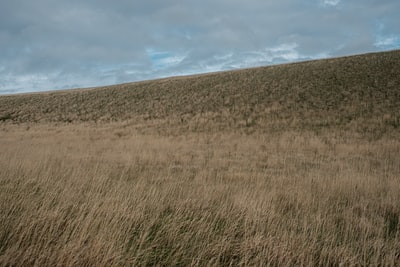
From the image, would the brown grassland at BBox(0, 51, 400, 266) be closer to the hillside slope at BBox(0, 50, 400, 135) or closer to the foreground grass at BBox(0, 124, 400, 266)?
the foreground grass at BBox(0, 124, 400, 266)

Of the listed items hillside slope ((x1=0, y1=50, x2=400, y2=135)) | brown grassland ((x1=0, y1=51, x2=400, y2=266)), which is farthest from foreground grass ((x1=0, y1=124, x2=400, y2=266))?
hillside slope ((x1=0, y1=50, x2=400, y2=135))

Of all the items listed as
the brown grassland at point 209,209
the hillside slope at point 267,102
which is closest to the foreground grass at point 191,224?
the brown grassland at point 209,209

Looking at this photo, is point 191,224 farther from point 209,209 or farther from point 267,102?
point 267,102

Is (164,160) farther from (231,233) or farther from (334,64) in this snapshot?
(334,64)

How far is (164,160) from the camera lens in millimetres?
10461

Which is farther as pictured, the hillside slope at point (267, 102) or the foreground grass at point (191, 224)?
the hillside slope at point (267, 102)

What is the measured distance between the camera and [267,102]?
28734 millimetres

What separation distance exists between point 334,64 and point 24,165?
41.5 m

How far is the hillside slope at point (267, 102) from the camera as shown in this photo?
2170 cm

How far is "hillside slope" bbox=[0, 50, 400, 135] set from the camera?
2170 centimetres

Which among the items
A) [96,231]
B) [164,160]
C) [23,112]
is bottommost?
[164,160]

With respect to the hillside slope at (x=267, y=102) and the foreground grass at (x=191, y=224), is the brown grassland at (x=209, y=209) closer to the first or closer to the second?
the foreground grass at (x=191, y=224)

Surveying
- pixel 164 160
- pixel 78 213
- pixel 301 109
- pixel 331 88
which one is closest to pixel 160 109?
pixel 301 109

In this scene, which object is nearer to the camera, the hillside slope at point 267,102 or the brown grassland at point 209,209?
the brown grassland at point 209,209
